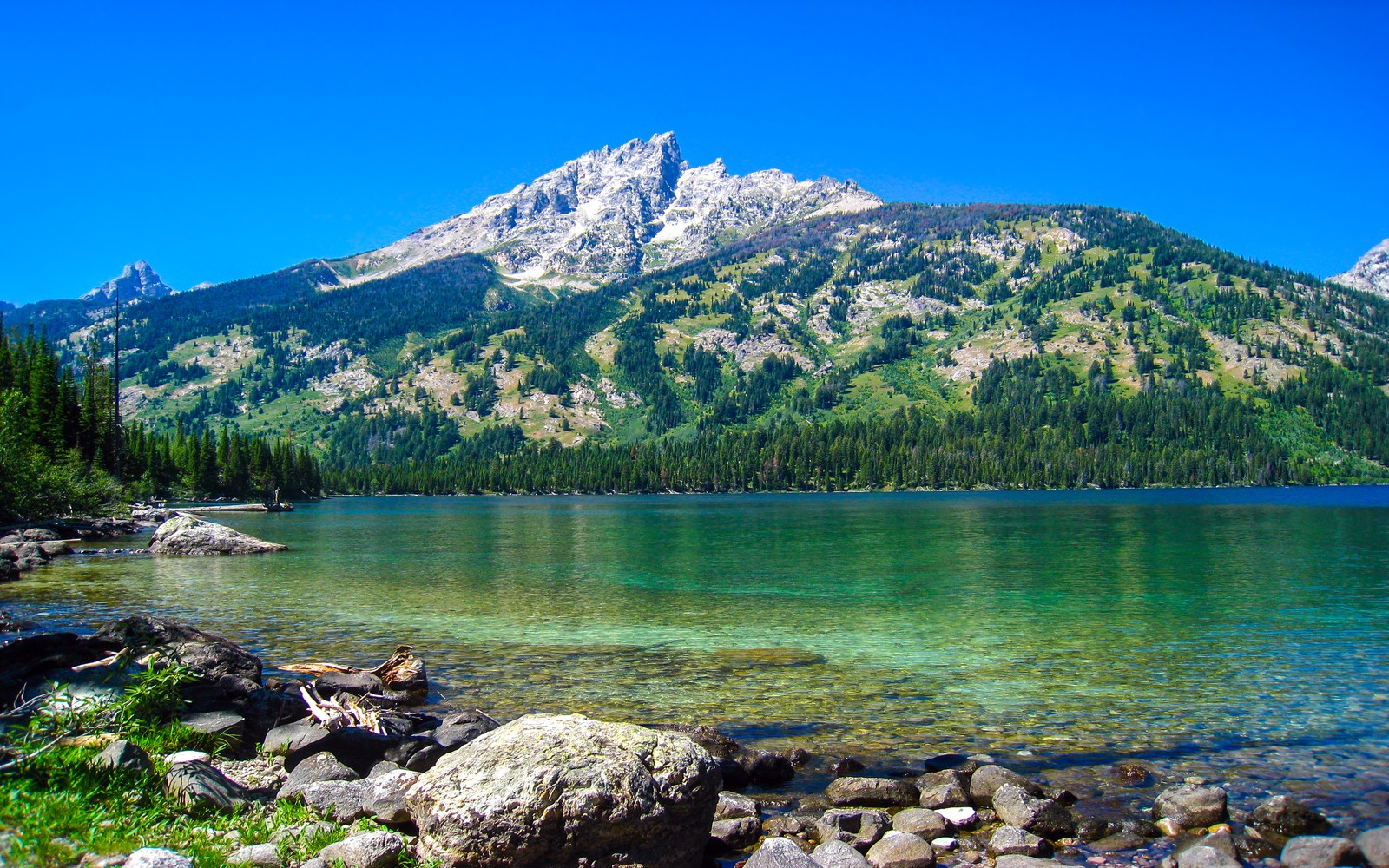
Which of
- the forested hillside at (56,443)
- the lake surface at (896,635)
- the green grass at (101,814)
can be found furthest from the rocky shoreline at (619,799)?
the forested hillside at (56,443)

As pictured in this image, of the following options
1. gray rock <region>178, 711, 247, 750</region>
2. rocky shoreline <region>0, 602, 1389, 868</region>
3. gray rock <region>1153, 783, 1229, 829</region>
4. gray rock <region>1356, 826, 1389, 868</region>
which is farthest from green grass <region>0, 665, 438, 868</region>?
gray rock <region>1356, 826, 1389, 868</region>

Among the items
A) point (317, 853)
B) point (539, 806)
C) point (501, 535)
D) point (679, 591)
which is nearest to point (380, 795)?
point (317, 853)

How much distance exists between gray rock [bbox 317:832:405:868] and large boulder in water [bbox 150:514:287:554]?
64430 mm

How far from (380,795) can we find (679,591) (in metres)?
32.7

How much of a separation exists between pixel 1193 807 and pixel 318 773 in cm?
1389

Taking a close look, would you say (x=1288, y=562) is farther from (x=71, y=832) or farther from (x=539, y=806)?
(x=71, y=832)

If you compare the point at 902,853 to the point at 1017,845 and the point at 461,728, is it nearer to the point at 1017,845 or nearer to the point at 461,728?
the point at 1017,845

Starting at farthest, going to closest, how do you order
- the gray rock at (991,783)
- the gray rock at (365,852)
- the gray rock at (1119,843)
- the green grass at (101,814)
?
1. the gray rock at (991,783)
2. the gray rock at (1119,843)
3. the gray rock at (365,852)
4. the green grass at (101,814)

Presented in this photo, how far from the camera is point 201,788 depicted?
1084 centimetres

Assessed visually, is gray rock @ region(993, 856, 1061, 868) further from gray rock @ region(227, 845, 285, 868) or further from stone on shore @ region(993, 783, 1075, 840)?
gray rock @ region(227, 845, 285, 868)

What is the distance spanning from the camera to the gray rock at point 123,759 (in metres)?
10.5

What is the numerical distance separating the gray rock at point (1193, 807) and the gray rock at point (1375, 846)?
1.83 m

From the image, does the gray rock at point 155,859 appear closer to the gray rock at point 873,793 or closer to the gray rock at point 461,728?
the gray rock at point 461,728

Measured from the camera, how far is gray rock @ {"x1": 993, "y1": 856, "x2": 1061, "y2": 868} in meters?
10.7
